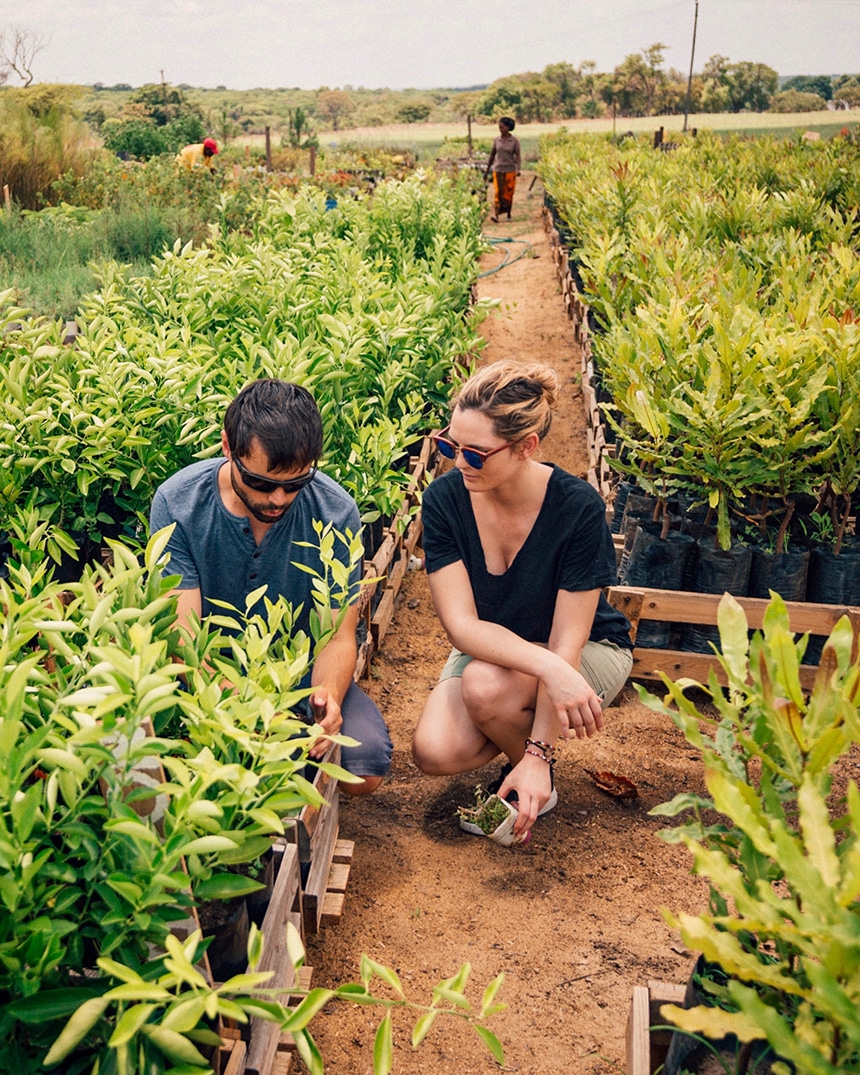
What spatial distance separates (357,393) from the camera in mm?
3816

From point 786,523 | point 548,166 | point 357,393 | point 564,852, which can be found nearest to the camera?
point 564,852

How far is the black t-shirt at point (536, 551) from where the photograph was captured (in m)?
2.75

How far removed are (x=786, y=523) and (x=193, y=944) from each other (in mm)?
2886

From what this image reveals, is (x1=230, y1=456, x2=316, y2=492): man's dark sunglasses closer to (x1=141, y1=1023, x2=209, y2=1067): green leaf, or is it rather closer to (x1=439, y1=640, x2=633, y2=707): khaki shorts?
(x1=439, y1=640, x2=633, y2=707): khaki shorts

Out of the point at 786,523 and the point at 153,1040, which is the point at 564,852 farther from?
the point at 153,1040

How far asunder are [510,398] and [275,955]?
1.49 meters

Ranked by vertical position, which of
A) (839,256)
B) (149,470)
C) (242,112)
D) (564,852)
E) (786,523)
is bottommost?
(564,852)

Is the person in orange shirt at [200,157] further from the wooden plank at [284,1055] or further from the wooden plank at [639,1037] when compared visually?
the wooden plank at [639,1037]

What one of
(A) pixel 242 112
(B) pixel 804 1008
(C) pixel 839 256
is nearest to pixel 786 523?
(C) pixel 839 256

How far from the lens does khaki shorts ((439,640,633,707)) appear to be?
294 cm

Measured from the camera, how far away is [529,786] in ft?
8.63

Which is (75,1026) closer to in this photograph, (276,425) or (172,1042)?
(172,1042)

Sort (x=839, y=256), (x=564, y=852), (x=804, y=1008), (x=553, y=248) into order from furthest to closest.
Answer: (x=553, y=248) → (x=839, y=256) → (x=564, y=852) → (x=804, y=1008)

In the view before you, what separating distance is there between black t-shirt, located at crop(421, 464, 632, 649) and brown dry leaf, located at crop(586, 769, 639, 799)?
56cm
